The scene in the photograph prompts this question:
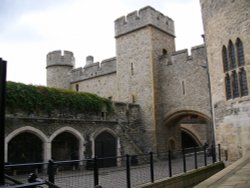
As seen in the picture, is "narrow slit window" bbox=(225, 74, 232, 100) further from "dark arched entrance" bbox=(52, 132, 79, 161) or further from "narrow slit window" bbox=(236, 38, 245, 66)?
"dark arched entrance" bbox=(52, 132, 79, 161)

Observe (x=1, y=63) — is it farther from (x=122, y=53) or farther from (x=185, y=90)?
(x=122, y=53)

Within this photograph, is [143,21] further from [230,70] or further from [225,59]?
[230,70]

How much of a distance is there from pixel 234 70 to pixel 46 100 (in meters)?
8.05

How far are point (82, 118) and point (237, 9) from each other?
8.56 meters

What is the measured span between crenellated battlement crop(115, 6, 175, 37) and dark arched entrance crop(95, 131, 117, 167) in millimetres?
7375

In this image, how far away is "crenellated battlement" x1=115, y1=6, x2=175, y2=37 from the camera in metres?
19.1

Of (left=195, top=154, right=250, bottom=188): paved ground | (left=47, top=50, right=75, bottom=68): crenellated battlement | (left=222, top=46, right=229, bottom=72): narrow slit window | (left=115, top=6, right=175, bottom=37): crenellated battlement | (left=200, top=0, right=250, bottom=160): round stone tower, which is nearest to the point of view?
(left=195, top=154, right=250, bottom=188): paved ground

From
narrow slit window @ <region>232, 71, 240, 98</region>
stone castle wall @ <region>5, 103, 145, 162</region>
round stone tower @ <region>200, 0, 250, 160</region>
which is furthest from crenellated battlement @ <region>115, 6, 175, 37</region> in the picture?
narrow slit window @ <region>232, 71, 240, 98</region>

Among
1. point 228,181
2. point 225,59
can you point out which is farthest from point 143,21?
point 228,181

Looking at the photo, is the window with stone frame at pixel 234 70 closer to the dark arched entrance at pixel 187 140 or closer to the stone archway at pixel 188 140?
the stone archway at pixel 188 140

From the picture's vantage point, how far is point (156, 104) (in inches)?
725

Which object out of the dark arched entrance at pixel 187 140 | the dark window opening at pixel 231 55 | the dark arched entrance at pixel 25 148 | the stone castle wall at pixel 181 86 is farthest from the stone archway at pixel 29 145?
the dark arched entrance at pixel 187 140


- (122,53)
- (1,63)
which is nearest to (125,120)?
(122,53)

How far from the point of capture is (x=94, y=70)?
23.2 m
